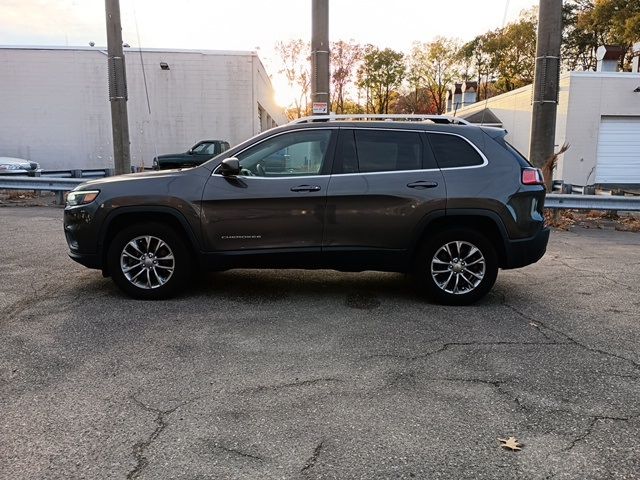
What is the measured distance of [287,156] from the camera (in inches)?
229

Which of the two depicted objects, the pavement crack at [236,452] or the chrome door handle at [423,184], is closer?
the pavement crack at [236,452]

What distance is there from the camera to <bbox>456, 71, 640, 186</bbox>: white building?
864 inches

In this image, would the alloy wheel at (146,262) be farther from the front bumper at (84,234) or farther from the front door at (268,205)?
the front door at (268,205)

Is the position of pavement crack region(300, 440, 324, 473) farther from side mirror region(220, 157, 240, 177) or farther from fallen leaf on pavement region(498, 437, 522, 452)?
side mirror region(220, 157, 240, 177)

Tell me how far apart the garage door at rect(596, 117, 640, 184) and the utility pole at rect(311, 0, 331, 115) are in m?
15.4

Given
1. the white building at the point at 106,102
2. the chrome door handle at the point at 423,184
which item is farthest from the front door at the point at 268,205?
the white building at the point at 106,102

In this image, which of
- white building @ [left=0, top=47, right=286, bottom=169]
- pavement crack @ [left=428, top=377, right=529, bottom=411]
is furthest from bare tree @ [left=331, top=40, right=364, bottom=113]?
pavement crack @ [left=428, top=377, right=529, bottom=411]

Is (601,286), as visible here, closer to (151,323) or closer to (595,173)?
(151,323)

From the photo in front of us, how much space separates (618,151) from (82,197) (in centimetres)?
2247

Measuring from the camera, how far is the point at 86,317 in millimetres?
5316

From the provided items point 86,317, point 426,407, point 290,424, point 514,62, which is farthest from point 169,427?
point 514,62

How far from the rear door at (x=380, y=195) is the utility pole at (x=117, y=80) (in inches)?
402

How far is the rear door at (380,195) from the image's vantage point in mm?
5676

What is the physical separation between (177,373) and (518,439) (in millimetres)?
2331
